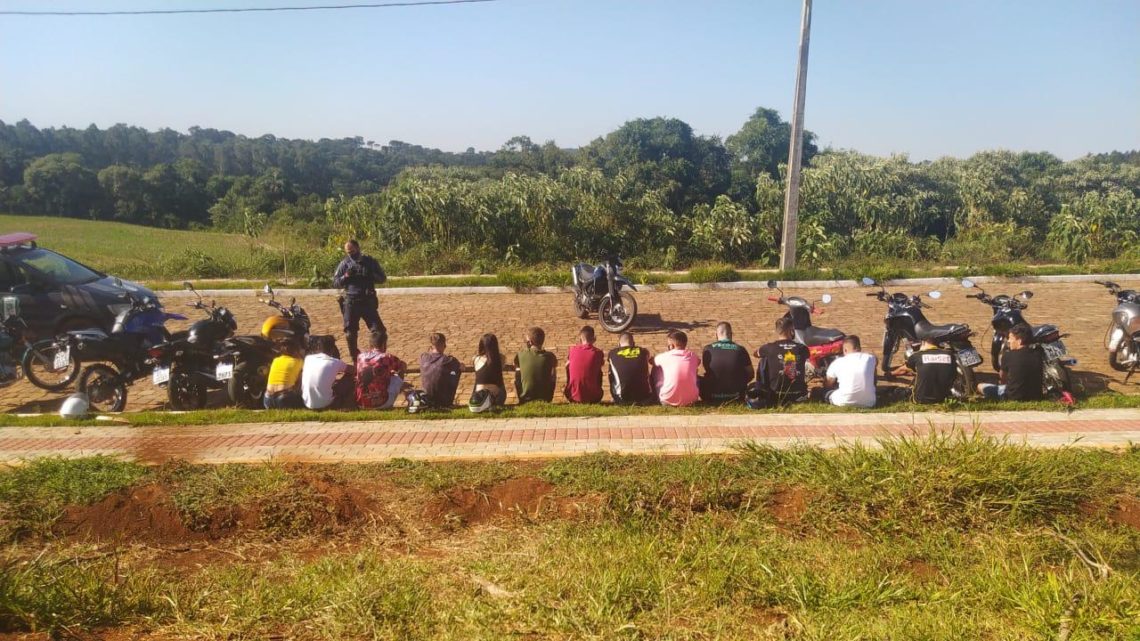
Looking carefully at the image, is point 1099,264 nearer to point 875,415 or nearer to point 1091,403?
point 1091,403

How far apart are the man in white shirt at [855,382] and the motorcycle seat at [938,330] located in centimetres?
133

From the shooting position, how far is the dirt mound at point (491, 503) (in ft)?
16.8

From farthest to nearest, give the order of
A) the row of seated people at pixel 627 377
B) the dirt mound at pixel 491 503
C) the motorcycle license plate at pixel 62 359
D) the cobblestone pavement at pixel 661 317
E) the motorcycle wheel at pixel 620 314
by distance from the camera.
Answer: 1. the motorcycle wheel at pixel 620 314
2. the cobblestone pavement at pixel 661 317
3. the motorcycle license plate at pixel 62 359
4. the row of seated people at pixel 627 377
5. the dirt mound at pixel 491 503

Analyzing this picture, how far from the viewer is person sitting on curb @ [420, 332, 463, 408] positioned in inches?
300

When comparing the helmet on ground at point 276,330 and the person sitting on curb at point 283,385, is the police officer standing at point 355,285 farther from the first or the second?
the person sitting on curb at point 283,385

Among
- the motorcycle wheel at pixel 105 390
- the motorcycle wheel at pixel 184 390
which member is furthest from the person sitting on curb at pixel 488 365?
the motorcycle wheel at pixel 105 390

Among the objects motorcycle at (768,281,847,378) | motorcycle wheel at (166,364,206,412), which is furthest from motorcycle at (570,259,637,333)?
motorcycle wheel at (166,364,206,412)

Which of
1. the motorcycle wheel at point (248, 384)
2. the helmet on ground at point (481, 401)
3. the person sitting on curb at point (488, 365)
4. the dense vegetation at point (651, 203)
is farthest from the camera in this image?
the dense vegetation at point (651, 203)

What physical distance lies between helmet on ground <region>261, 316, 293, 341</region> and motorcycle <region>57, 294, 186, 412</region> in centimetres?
125

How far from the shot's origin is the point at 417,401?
7.60 metres

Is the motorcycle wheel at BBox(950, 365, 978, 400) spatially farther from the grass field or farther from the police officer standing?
the police officer standing

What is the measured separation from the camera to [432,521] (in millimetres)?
5066

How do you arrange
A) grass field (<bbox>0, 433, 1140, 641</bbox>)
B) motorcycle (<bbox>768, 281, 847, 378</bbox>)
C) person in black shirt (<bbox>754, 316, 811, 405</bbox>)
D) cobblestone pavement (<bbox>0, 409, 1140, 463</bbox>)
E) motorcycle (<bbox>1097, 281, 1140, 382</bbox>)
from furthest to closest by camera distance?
motorcycle (<bbox>1097, 281, 1140, 382</bbox>) → motorcycle (<bbox>768, 281, 847, 378</bbox>) → person in black shirt (<bbox>754, 316, 811, 405</bbox>) → cobblestone pavement (<bbox>0, 409, 1140, 463</bbox>) → grass field (<bbox>0, 433, 1140, 641</bbox>)

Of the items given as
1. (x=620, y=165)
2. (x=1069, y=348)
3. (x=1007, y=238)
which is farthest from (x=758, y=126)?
(x=1069, y=348)
